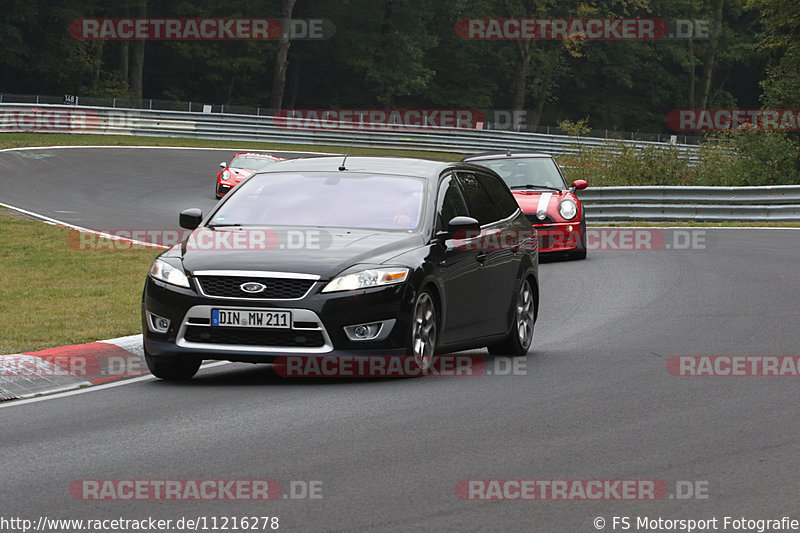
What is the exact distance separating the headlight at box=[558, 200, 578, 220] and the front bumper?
37.7ft

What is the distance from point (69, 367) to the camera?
9.98 m

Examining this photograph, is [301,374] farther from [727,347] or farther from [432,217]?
[727,347]

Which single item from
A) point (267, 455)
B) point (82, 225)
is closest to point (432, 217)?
point (267, 455)

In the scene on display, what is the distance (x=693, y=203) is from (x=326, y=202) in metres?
20.5

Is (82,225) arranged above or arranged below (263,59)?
below

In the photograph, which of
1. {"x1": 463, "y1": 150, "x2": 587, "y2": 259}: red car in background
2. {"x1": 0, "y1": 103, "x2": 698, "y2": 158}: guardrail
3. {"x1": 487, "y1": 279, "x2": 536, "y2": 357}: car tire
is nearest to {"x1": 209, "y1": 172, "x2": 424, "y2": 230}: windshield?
{"x1": 487, "y1": 279, "x2": 536, "y2": 357}: car tire

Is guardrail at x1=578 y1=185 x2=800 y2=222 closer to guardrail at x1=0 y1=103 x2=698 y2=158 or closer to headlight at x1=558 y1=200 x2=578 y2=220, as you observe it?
headlight at x1=558 y1=200 x2=578 y2=220

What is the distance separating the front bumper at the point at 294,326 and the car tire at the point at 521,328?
2.14 meters

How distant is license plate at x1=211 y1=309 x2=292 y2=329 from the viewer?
29.8 feet

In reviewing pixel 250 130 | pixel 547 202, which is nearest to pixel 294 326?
pixel 547 202

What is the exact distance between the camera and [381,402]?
28.2 ft

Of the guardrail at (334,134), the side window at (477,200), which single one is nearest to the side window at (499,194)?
the side window at (477,200)

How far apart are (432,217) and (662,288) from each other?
717 cm

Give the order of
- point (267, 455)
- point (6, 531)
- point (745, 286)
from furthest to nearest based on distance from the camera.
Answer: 1. point (745, 286)
2. point (267, 455)
3. point (6, 531)
